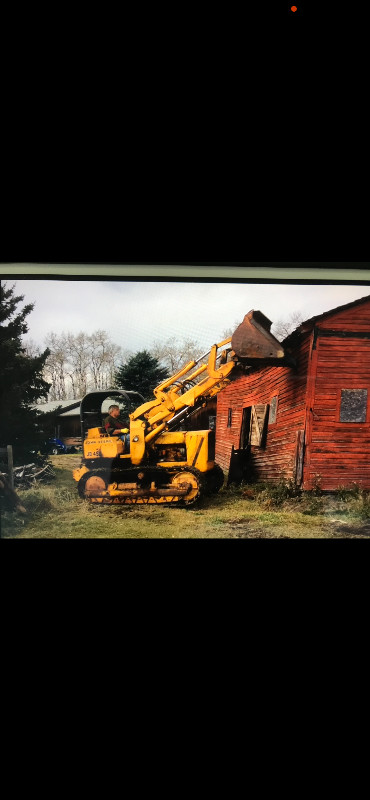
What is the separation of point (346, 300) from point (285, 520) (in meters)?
1.51

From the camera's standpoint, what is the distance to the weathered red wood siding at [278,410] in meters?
3.22

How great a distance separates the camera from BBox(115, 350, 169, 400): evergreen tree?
10.4 feet

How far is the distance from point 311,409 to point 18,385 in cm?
200

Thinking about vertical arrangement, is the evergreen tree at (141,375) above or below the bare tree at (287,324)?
below

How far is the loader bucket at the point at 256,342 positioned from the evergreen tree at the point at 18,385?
1.30 meters

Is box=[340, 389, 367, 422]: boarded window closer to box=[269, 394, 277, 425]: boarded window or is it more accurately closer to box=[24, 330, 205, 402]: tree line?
box=[269, 394, 277, 425]: boarded window

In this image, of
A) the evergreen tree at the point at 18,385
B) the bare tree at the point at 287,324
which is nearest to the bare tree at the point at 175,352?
the bare tree at the point at 287,324

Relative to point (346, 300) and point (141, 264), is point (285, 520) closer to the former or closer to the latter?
point (346, 300)

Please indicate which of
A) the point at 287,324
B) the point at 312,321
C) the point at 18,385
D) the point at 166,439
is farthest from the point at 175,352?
the point at 18,385

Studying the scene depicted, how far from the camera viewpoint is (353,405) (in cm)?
322

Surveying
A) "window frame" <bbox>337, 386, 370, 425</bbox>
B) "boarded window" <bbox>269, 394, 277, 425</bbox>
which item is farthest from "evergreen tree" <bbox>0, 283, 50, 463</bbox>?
"window frame" <bbox>337, 386, 370, 425</bbox>

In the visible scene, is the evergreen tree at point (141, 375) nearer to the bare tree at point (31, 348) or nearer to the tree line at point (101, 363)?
the tree line at point (101, 363)

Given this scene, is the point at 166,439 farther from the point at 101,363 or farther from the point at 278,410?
the point at 278,410
